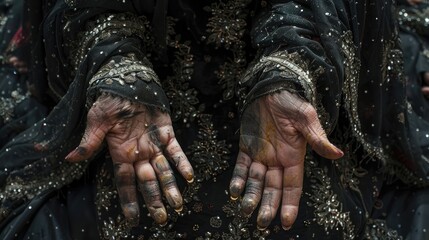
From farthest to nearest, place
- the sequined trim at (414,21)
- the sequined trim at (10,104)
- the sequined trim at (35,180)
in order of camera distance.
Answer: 1. the sequined trim at (414,21)
2. the sequined trim at (10,104)
3. the sequined trim at (35,180)

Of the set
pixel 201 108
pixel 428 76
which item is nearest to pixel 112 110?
pixel 201 108

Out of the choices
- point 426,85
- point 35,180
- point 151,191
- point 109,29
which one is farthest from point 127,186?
point 426,85

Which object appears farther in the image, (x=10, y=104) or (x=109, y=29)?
(x=10, y=104)

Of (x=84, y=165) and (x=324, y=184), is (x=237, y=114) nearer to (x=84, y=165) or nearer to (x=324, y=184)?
(x=324, y=184)

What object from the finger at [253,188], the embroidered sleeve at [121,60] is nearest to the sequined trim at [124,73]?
the embroidered sleeve at [121,60]

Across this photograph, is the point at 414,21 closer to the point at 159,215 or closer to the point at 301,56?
the point at 301,56

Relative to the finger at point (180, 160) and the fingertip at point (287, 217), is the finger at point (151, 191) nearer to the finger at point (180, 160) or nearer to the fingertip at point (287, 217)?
the finger at point (180, 160)
